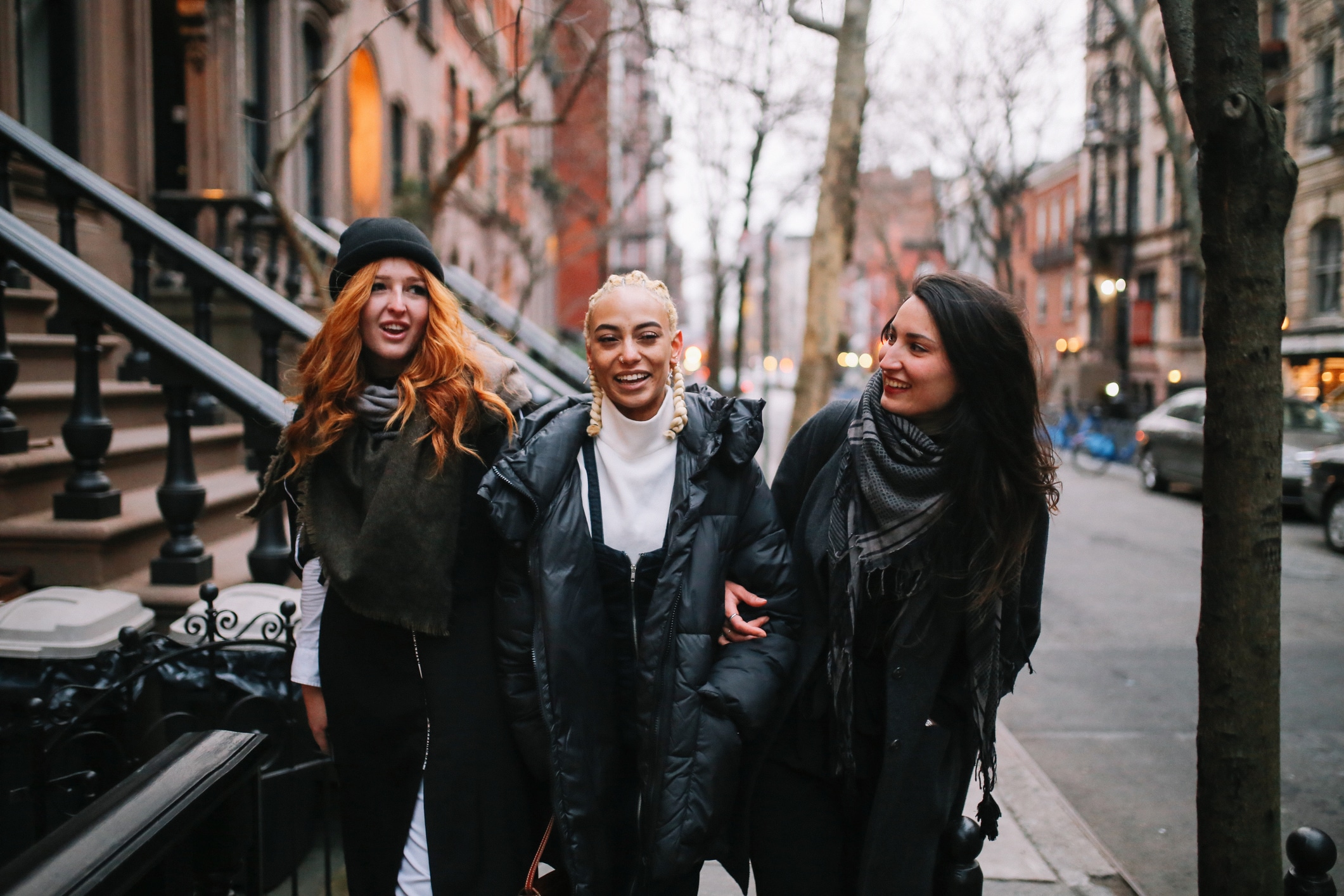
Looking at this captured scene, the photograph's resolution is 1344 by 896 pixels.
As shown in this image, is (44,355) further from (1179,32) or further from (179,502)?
(1179,32)

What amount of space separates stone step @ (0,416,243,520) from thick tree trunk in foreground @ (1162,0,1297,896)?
4926 millimetres

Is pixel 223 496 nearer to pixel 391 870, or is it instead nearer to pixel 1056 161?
pixel 391 870

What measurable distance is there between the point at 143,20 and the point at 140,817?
28.8 feet

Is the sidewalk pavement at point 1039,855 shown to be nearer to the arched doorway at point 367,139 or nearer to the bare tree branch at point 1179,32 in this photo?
the bare tree branch at point 1179,32

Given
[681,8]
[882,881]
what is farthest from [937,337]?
[681,8]

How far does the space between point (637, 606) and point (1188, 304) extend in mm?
33278

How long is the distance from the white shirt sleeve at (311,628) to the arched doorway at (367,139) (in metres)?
12.7

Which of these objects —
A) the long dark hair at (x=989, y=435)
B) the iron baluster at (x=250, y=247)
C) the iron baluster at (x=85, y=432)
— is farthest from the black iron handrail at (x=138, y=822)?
the iron baluster at (x=250, y=247)

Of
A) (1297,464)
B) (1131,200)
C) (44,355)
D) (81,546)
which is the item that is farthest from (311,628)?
(1131,200)

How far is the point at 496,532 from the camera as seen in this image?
2.50 meters

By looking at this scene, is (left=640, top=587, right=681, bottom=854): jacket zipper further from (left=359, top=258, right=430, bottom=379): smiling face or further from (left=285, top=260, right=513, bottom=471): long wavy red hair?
(left=359, top=258, right=430, bottom=379): smiling face

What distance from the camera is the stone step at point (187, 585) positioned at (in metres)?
4.09

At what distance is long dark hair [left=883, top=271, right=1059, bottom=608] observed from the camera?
2.35 m

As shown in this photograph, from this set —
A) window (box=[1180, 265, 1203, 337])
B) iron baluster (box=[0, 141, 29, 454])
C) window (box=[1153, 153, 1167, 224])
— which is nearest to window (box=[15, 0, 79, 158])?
iron baluster (box=[0, 141, 29, 454])
